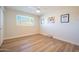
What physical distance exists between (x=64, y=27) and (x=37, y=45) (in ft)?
1.89

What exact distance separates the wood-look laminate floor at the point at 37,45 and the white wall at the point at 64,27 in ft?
0.34

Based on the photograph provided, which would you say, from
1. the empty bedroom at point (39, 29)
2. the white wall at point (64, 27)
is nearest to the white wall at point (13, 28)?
the empty bedroom at point (39, 29)

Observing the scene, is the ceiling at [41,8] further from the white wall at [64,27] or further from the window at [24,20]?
the window at [24,20]

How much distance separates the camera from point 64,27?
4.32ft

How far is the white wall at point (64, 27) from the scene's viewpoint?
4.01ft

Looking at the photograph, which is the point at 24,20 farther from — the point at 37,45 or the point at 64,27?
the point at 64,27

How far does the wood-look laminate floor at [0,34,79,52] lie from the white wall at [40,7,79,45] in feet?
0.34

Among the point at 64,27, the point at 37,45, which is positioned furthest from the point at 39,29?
the point at 64,27

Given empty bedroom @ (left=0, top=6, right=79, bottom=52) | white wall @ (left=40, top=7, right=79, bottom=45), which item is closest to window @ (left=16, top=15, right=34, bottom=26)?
empty bedroom @ (left=0, top=6, right=79, bottom=52)
